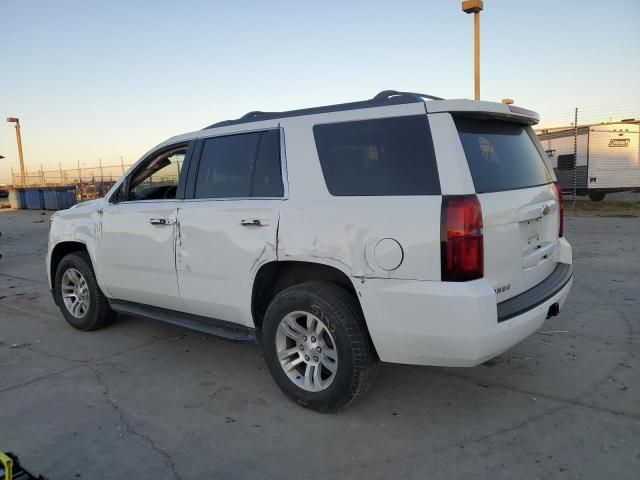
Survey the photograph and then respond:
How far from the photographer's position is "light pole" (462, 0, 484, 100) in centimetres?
1216

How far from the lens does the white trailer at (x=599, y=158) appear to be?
16.7 metres

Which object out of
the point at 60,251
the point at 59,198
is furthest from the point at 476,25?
the point at 59,198

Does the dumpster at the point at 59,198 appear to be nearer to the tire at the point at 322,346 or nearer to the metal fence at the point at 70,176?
the metal fence at the point at 70,176

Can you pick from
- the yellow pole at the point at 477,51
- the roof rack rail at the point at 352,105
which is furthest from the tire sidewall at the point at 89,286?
the yellow pole at the point at 477,51

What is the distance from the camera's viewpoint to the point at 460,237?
9.05 ft

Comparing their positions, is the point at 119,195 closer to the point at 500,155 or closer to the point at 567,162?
the point at 500,155

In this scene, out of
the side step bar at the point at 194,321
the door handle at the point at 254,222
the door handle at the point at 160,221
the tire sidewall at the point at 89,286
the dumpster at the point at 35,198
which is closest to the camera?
the door handle at the point at 254,222

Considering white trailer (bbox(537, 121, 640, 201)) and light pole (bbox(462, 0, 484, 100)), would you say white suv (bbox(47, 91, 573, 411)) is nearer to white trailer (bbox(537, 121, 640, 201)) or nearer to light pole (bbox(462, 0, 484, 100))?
light pole (bbox(462, 0, 484, 100))

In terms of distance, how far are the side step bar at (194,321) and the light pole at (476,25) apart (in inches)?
431

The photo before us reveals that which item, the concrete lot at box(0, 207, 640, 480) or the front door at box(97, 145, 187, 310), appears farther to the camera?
the front door at box(97, 145, 187, 310)

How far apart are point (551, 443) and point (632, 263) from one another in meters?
5.47

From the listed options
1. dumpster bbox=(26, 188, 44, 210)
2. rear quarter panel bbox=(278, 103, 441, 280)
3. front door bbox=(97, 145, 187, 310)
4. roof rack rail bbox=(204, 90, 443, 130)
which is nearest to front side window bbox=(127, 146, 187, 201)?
front door bbox=(97, 145, 187, 310)

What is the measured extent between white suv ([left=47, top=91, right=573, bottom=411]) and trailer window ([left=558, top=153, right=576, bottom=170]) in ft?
48.3

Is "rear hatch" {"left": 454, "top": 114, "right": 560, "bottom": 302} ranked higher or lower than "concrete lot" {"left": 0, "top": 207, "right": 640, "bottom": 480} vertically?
higher
